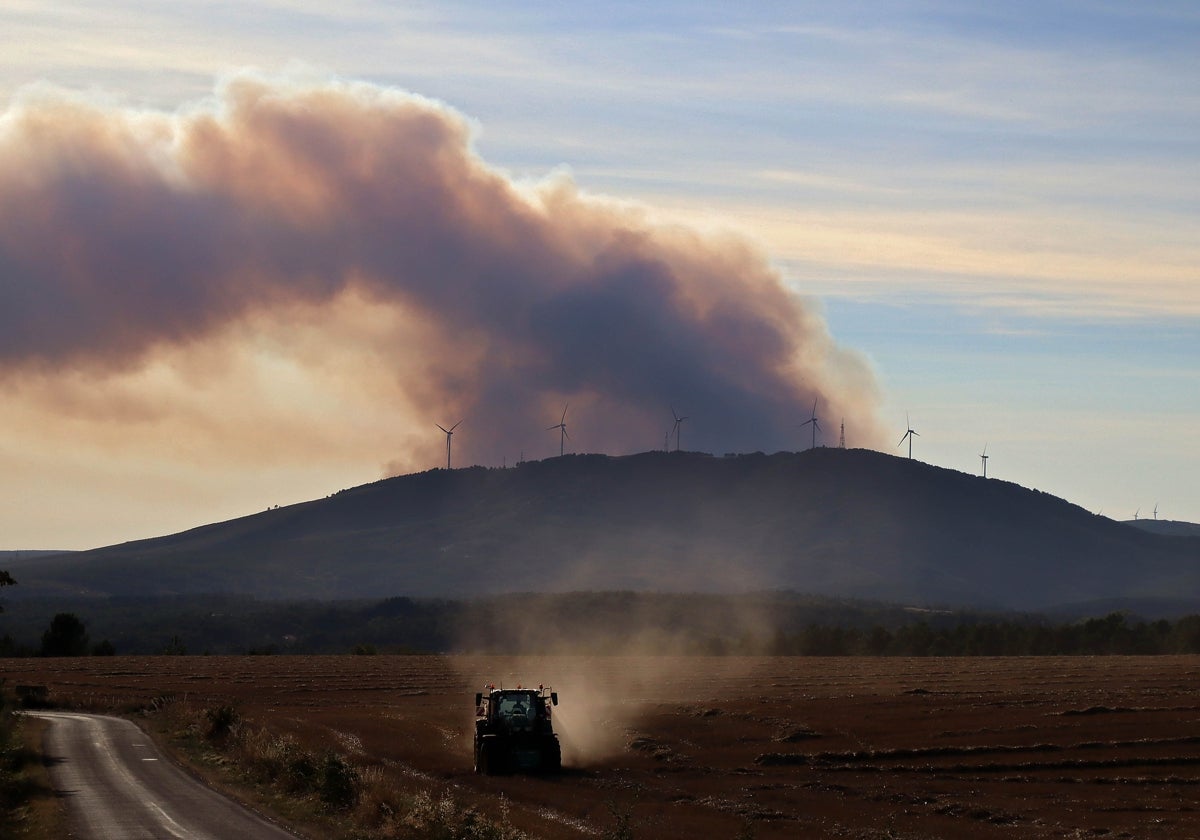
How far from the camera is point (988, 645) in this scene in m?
178

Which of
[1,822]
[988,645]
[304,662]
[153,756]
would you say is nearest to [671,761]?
[153,756]

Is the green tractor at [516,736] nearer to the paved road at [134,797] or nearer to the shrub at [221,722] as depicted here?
the paved road at [134,797]

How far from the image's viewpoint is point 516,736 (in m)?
54.8

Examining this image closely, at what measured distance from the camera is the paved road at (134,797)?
135 feet

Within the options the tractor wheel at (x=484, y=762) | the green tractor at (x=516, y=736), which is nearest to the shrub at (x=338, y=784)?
the tractor wheel at (x=484, y=762)

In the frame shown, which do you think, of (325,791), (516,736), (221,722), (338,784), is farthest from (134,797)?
(221,722)

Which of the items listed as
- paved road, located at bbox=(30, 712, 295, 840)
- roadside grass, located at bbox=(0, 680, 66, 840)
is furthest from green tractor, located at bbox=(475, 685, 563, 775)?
roadside grass, located at bbox=(0, 680, 66, 840)

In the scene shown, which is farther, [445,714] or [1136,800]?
[445,714]

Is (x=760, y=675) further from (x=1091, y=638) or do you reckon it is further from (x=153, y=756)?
(x=1091, y=638)

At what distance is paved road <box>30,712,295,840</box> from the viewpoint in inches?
1623

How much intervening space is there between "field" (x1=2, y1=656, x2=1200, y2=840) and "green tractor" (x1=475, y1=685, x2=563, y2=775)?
1069mm

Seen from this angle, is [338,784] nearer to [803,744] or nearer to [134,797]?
[134,797]

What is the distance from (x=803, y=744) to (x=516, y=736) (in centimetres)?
1681

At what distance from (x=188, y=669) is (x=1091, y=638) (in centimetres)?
10258
